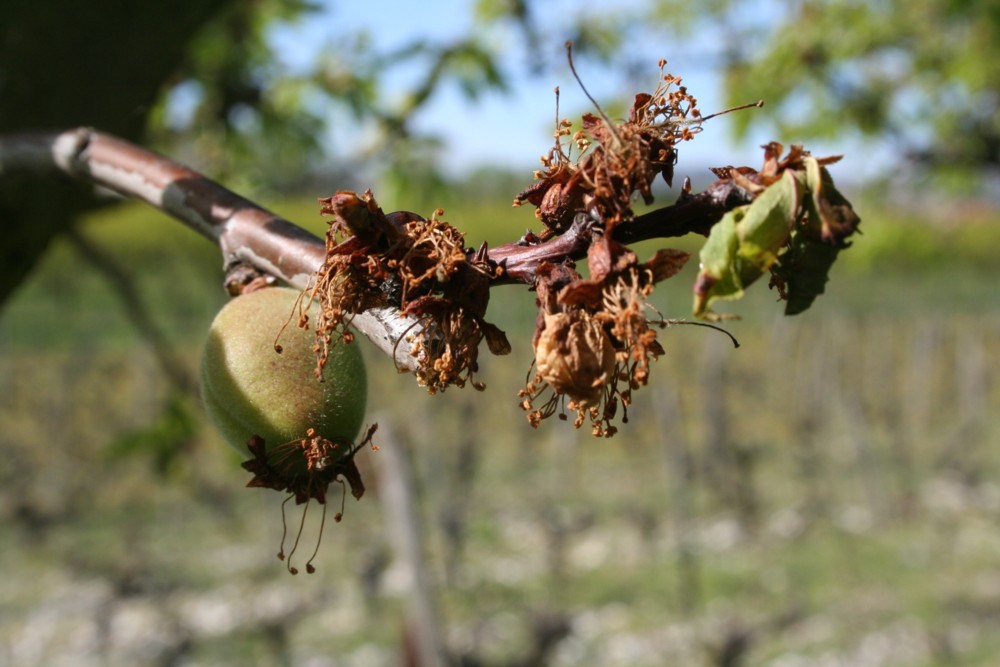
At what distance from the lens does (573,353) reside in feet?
2.13

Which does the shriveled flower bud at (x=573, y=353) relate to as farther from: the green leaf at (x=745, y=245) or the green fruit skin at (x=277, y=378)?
the green fruit skin at (x=277, y=378)

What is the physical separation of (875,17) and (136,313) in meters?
5.05

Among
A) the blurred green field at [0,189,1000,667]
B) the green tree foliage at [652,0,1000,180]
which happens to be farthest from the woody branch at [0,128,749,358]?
the green tree foliage at [652,0,1000,180]

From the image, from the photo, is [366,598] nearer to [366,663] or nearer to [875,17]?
[366,663]

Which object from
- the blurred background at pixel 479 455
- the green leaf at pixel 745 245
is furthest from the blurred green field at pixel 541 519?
the green leaf at pixel 745 245

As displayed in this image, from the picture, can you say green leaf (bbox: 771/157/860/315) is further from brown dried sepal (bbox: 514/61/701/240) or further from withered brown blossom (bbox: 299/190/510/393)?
withered brown blossom (bbox: 299/190/510/393)

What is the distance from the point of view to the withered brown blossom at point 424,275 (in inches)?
28.5

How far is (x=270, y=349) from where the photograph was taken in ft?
2.90

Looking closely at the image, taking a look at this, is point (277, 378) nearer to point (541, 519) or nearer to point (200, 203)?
point (200, 203)

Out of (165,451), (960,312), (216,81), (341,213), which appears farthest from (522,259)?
(960,312)

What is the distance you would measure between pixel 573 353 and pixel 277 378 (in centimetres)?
35

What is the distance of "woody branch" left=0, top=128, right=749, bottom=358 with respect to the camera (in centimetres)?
65

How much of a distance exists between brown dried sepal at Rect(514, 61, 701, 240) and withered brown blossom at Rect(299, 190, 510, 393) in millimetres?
67

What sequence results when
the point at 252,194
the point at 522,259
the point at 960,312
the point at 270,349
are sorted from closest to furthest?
the point at 522,259 < the point at 270,349 < the point at 252,194 < the point at 960,312
